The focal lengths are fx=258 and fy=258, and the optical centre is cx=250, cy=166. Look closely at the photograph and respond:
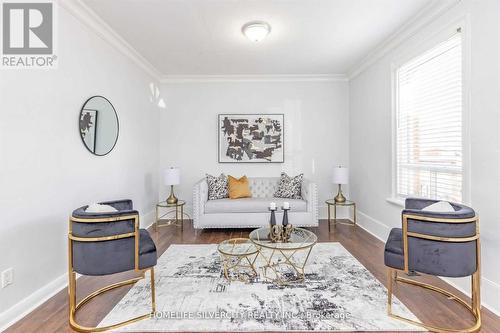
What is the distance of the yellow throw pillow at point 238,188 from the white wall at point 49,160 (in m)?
1.84

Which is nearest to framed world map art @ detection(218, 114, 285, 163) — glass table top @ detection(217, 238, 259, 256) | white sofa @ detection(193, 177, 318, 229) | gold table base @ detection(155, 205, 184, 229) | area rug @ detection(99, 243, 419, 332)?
white sofa @ detection(193, 177, 318, 229)

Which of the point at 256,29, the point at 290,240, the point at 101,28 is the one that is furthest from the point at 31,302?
the point at 256,29

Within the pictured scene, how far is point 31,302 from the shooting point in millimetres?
2172

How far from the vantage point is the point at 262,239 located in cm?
275

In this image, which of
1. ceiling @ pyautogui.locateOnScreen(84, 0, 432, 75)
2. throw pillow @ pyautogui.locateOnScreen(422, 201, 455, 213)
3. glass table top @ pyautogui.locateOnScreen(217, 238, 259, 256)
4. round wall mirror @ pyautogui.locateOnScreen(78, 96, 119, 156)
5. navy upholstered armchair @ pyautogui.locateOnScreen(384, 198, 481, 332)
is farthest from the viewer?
round wall mirror @ pyautogui.locateOnScreen(78, 96, 119, 156)

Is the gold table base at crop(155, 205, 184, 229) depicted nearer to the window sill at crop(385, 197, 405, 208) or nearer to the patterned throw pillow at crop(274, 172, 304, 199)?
the patterned throw pillow at crop(274, 172, 304, 199)

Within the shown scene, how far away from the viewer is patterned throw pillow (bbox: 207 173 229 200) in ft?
15.2

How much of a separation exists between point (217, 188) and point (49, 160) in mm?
2624

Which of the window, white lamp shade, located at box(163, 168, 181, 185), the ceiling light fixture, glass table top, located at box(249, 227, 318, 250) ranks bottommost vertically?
glass table top, located at box(249, 227, 318, 250)

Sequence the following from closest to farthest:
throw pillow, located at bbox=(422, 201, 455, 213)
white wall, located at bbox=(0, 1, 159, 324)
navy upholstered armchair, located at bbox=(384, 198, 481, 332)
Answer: navy upholstered armchair, located at bbox=(384, 198, 481, 332) → white wall, located at bbox=(0, 1, 159, 324) → throw pillow, located at bbox=(422, 201, 455, 213)

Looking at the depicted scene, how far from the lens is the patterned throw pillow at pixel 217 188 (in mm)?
4621

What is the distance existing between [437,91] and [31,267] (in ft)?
14.4

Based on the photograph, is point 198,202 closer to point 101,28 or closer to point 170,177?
point 170,177

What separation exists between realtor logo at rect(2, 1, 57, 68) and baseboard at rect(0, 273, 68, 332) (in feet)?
6.29
